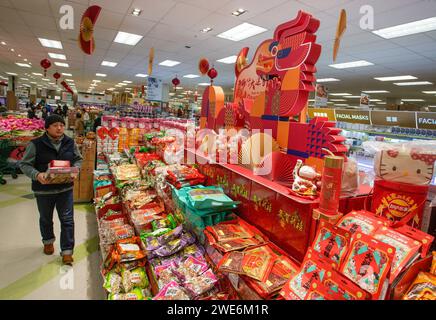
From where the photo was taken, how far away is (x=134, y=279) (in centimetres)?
211

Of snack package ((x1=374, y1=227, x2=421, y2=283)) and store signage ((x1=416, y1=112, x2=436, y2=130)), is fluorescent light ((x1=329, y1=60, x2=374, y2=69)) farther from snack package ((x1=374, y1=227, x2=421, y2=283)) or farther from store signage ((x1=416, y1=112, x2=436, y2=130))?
snack package ((x1=374, y1=227, x2=421, y2=283))

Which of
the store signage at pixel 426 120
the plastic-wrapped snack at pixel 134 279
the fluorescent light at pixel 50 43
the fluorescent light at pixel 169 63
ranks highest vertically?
the fluorescent light at pixel 50 43

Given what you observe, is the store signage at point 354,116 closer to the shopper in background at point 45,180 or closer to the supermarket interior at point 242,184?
the supermarket interior at point 242,184

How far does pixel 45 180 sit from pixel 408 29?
6.49 metres

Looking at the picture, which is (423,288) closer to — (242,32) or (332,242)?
(332,242)

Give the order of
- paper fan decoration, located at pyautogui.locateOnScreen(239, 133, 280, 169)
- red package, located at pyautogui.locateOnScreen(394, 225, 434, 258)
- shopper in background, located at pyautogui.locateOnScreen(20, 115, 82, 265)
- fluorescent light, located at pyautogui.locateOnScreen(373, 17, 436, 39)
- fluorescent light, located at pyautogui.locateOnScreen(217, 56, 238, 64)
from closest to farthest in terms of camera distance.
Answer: red package, located at pyautogui.locateOnScreen(394, 225, 434, 258), paper fan decoration, located at pyautogui.locateOnScreen(239, 133, 280, 169), shopper in background, located at pyautogui.locateOnScreen(20, 115, 82, 265), fluorescent light, located at pyautogui.locateOnScreen(373, 17, 436, 39), fluorescent light, located at pyautogui.locateOnScreen(217, 56, 238, 64)

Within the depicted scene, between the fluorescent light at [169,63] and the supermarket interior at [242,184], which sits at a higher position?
the fluorescent light at [169,63]

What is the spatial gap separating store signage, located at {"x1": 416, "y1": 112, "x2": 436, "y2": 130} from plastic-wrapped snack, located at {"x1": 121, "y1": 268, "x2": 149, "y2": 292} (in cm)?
475

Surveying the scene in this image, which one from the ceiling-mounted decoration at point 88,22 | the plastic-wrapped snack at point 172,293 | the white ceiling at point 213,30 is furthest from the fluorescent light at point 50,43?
the plastic-wrapped snack at point 172,293

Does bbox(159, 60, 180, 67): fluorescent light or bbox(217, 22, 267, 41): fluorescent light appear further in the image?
bbox(159, 60, 180, 67): fluorescent light

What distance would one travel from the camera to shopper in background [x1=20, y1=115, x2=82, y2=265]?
281cm

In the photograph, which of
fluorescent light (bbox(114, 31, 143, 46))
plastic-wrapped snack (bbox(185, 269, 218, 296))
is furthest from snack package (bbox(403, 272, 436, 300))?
fluorescent light (bbox(114, 31, 143, 46))

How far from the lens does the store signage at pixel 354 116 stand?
524cm

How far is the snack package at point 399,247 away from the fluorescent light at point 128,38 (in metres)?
7.37
